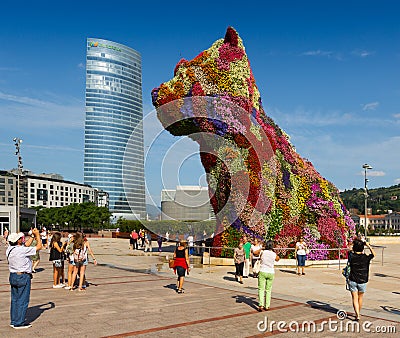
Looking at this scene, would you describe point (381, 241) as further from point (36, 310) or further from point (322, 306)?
point (36, 310)

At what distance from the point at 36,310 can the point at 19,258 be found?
1.96 meters

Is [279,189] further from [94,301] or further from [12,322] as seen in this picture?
[12,322]

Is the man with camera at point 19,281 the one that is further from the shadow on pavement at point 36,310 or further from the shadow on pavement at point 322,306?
the shadow on pavement at point 322,306

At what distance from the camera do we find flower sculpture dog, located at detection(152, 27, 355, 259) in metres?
19.2

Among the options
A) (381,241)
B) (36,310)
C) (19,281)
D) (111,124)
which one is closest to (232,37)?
(36,310)

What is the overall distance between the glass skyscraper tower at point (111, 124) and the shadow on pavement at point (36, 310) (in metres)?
148

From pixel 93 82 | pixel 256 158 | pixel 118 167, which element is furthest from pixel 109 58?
pixel 256 158

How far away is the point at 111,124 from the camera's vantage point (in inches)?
6580

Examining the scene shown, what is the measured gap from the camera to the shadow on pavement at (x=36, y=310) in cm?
859

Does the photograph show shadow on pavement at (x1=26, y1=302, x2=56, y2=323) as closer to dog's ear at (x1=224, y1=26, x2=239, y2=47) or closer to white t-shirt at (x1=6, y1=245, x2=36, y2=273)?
white t-shirt at (x1=6, y1=245, x2=36, y2=273)

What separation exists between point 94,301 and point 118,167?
531 ft

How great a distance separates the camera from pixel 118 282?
13.7 m

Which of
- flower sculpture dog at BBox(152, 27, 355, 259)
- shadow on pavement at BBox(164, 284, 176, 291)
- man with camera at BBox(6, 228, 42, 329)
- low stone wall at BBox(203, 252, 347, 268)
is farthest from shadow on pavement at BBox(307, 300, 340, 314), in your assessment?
flower sculpture dog at BBox(152, 27, 355, 259)

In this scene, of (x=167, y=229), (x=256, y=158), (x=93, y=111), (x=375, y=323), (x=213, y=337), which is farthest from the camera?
(x=93, y=111)
